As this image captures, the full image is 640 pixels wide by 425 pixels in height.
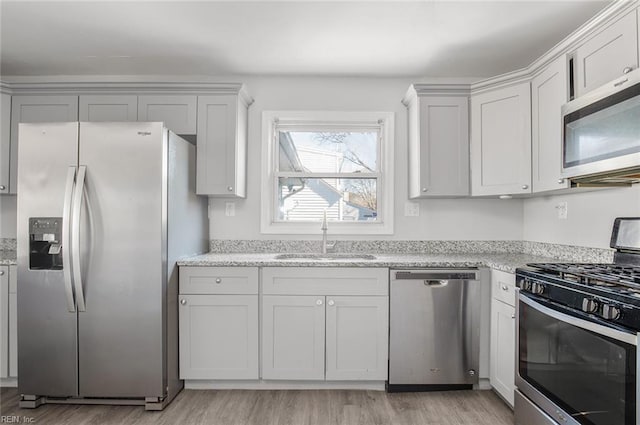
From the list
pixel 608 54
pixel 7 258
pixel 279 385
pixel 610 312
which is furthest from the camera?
pixel 7 258

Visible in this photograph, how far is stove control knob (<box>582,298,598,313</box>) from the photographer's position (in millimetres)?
1396

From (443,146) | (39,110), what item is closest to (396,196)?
(443,146)

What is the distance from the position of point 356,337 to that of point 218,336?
3.04 ft

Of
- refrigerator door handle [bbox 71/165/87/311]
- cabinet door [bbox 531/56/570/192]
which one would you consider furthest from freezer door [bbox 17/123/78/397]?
cabinet door [bbox 531/56/570/192]

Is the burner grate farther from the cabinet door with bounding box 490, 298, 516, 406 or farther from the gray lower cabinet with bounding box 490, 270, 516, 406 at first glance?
the cabinet door with bounding box 490, 298, 516, 406

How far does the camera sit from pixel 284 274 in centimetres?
246

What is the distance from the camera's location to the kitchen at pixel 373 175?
2.38 metres

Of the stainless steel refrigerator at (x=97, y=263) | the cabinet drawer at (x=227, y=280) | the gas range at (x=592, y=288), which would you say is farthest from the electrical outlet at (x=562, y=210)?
the stainless steel refrigerator at (x=97, y=263)

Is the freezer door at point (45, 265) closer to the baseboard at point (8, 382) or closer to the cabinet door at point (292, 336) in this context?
the baseboard at point (8, 382)

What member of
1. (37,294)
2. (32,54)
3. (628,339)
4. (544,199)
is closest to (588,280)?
(628,339)

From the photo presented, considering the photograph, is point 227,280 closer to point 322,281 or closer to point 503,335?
point 322,281

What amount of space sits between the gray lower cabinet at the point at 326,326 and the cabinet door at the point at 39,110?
6.59 ft

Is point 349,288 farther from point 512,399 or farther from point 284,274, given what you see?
point 512,399

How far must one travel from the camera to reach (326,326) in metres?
2.45
